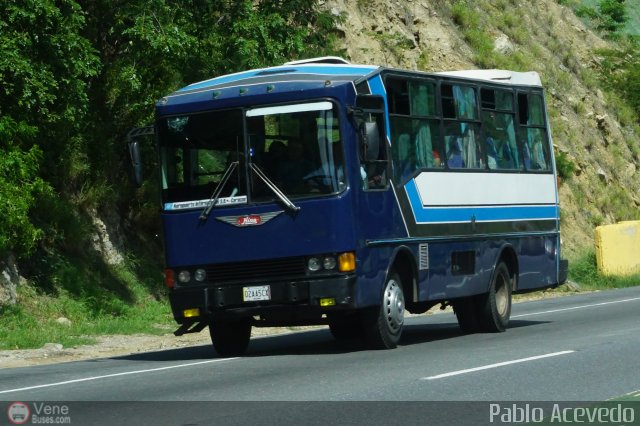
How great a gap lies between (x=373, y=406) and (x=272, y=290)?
4842 mm

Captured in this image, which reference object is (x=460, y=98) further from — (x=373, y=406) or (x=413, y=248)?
(x=373, y=406)

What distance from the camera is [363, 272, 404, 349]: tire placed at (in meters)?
15.6

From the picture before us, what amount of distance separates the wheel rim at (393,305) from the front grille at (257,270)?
4.16 ft

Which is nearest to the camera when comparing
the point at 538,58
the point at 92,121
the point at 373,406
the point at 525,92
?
the point at 373,406

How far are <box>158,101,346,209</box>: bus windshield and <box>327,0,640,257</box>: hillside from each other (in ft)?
73.3

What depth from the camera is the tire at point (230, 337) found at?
16.4m

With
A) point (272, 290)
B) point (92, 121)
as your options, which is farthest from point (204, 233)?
point (92, 121)

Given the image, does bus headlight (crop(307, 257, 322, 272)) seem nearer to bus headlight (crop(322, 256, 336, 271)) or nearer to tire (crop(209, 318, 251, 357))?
bus headlight (crop(322, 256, 336, 271))

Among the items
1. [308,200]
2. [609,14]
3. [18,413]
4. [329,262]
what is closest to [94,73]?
[308,200]

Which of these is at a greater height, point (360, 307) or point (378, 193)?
point (378, 193)

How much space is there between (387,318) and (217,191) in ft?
8.32

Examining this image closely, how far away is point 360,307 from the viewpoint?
1504 centimetres

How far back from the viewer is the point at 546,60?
158ft

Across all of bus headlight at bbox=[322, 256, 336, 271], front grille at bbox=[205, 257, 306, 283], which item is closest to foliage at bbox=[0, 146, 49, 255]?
front grille at bbox=[205, 257, 306, 283]
